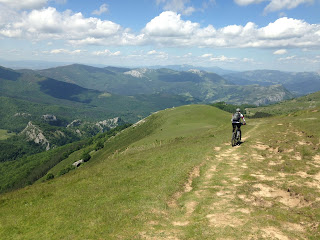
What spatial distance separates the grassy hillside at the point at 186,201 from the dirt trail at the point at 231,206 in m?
0.06

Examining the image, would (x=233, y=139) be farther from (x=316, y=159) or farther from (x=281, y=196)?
(x=281, y=196)

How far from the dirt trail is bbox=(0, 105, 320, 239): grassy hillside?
64mm

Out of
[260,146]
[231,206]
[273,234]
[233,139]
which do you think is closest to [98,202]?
[231,206]

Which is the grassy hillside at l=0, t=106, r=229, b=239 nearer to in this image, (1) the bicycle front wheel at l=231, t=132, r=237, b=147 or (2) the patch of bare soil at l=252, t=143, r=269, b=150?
(1) the bicycle front wheel at l=231, t=132, r=237, b=147

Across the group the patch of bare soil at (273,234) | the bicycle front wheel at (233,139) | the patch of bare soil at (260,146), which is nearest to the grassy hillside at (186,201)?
the patch of bare soil at (273,234)

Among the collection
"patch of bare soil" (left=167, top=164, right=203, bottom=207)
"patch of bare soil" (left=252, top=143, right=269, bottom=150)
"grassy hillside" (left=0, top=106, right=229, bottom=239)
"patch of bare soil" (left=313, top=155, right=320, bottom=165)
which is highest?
"patch of bare soil" (left=313, top=155, right=320, bottom=165)

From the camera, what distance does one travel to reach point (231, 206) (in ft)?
55.1

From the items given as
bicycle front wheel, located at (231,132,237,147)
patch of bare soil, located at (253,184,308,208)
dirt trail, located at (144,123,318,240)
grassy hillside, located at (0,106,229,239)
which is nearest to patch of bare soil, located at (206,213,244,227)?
dirt trail, located at (144,123,318,240)

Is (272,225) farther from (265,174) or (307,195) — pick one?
(265,174)

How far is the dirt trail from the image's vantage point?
13.4 metres

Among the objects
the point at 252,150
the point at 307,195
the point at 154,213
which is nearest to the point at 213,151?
the point at 252,150

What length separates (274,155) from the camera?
94.0ft

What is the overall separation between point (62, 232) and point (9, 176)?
231 meters

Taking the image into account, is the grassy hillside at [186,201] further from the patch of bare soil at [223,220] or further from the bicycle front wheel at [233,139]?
the bicycle front wheel at [233,139]
